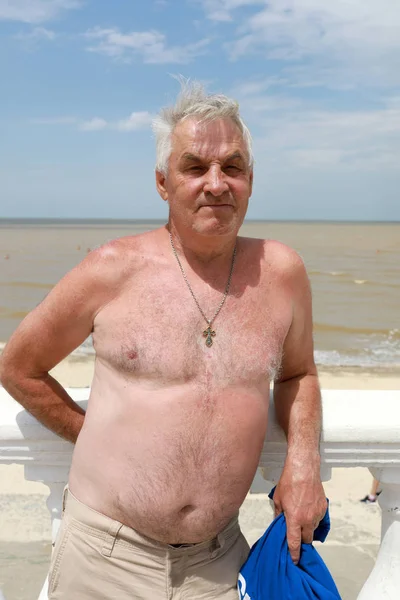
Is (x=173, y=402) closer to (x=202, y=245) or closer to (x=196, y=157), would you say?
(x=202, y=245)

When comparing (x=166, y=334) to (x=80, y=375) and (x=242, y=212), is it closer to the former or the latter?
(x=242, y=212)

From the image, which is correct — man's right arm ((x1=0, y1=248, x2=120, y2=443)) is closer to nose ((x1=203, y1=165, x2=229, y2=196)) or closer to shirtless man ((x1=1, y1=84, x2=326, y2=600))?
shirtless man ((x1=1, y1=84, x2=326, y2=600))

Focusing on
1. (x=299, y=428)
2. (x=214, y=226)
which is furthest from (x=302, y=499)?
(x=214, y=226)

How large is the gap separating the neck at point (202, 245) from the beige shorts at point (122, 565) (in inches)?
38.6

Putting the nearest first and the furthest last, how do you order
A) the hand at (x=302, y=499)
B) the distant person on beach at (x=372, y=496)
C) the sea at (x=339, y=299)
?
the hand at (x=302, y=499) → the distant person on beach at (x=372, y=496) → the sea at (x=339, y=299)

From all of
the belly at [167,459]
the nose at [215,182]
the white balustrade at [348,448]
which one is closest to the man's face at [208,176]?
the nose at [215,182]

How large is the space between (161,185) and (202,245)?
1.02 feet

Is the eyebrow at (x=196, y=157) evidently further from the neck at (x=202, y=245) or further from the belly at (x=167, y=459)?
the belly at (x=167, y=459)

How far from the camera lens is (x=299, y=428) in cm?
216

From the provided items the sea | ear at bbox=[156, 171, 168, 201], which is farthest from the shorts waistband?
the sea

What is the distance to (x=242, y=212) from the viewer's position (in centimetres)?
235

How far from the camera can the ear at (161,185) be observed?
2.42 metres

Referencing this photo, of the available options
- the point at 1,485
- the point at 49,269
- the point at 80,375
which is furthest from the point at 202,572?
the point at 49,269

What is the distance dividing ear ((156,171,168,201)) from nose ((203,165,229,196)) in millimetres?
220
